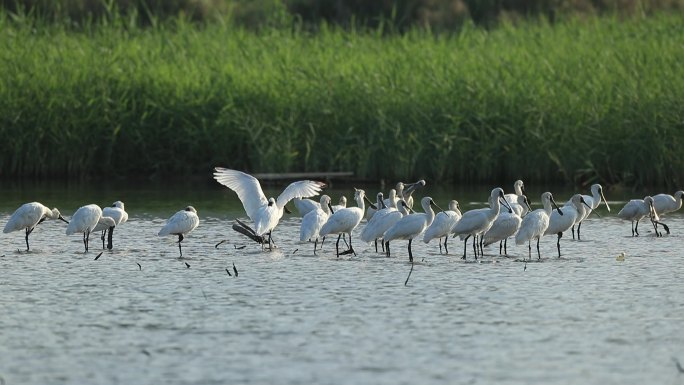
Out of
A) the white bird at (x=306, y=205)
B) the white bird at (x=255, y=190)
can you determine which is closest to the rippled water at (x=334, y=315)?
the white bird at (x=255, y=190)

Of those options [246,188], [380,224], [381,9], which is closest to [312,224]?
[380,224]

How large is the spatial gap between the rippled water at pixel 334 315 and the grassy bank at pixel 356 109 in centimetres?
573

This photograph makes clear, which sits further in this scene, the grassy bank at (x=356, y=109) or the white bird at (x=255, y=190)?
the grassy bank at (x=356, y=109)

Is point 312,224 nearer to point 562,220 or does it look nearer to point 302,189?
point 302,189

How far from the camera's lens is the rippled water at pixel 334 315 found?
882 cm

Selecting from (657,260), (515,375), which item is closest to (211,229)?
(657,260)

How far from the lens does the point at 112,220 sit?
49.3 ft

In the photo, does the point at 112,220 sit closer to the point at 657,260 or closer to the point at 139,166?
the point at 657,260

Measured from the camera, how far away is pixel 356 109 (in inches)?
882

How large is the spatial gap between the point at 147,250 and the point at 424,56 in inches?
397

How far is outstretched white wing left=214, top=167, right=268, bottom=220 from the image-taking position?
16031 mm

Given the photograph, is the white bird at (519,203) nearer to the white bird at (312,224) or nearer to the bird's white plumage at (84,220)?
the white bird at (312,224)

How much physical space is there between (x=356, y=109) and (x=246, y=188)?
646 cm

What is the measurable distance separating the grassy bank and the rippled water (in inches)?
226
